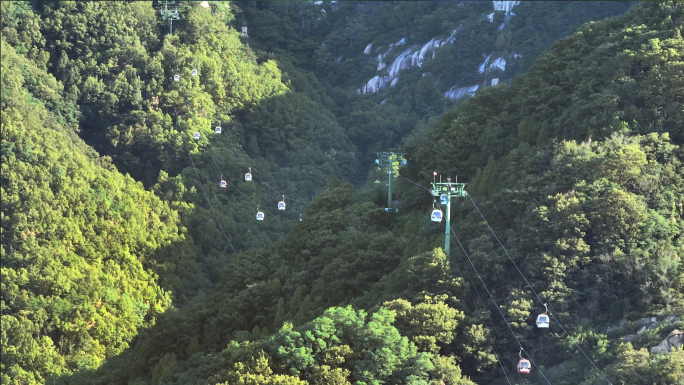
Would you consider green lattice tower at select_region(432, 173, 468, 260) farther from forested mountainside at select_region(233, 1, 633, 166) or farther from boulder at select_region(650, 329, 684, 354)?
forested mountainside at select_region(233, 1, 633, 166)

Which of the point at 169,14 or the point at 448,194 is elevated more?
the point at 169,14

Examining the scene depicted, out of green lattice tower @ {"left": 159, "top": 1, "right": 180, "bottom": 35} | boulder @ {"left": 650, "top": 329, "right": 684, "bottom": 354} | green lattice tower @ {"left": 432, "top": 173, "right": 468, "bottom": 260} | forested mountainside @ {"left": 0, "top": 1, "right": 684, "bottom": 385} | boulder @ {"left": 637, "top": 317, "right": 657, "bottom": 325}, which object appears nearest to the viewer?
boulder @ {"left": 650, "top": 329, "right": 684, "bottom": 354}

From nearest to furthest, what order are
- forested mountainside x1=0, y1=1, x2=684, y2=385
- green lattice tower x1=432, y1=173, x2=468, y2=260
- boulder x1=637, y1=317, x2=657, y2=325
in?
boulder x1=637, y1=317, x2=657, y2=325, forested mountainside x1=0, y1=1, x2=684, y2=385, green lattice tower x1=432, y1=173, x2=468, y2=260

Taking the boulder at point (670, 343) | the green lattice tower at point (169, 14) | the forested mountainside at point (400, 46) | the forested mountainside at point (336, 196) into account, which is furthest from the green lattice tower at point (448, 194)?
the green lattice tower at point (169, 14)

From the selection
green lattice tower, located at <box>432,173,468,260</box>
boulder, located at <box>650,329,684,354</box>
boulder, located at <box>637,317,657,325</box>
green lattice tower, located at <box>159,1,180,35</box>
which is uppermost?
green lattice tower, located at <box>159,1,180,35</box>

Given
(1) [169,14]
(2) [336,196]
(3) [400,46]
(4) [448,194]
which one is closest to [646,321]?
(4) [448,194]

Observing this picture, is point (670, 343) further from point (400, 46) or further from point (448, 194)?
point (400, 46)

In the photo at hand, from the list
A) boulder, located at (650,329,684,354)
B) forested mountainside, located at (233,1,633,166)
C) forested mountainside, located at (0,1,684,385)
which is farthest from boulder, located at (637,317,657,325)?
forested mountainside, located at (233,1,633,166)

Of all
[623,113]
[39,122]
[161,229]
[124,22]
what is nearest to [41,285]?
[161,229]
